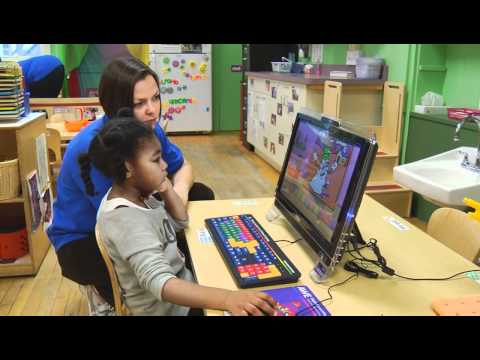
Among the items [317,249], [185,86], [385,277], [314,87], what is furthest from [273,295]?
[185,86]

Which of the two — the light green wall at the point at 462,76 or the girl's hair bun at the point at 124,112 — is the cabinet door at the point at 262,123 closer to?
the light green wall at the point at 462,76

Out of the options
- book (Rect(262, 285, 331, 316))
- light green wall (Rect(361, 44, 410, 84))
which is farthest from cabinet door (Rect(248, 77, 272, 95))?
book (Rect(262, 285, 331, 316))

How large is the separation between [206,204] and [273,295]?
0.72 meters

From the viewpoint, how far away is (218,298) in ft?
3.13

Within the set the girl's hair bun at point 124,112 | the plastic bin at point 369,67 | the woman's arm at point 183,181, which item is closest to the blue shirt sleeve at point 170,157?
the woman's arm at point 183,181

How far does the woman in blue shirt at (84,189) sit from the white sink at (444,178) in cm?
125

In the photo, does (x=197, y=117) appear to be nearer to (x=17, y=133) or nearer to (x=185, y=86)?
(x=185, y=86)

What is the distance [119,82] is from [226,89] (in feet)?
18.5

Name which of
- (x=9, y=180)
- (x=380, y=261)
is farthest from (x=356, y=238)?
(x=9, y=180)

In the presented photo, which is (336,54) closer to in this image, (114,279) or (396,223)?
(396,223)

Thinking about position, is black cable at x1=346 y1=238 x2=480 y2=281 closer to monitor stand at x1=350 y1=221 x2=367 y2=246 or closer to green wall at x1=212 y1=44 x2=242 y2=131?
Result: monitor stand at x1=350 y1=221 x2=367 y2=246

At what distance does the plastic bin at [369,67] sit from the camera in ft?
12.6

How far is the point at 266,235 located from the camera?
4.38 ft

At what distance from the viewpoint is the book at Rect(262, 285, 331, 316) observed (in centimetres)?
94
